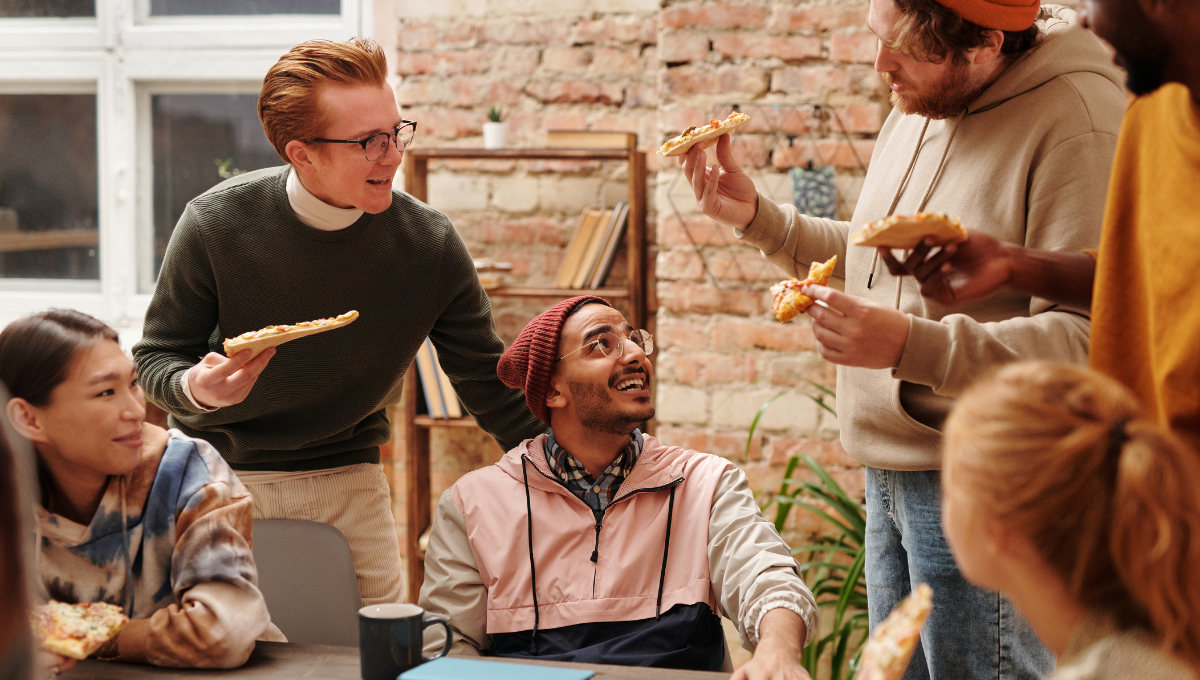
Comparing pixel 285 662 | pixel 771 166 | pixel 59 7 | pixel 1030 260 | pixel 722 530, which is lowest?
pixel 285 662

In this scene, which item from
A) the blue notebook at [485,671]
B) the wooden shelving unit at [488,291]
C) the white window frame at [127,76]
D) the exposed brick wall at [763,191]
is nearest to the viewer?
the blue notebook at [485,671]

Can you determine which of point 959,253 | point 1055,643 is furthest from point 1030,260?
point 1055,643

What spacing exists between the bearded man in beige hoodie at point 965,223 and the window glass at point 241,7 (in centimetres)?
260

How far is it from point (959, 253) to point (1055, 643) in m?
0.56

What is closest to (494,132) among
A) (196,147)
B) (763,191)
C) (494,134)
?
(494,134)

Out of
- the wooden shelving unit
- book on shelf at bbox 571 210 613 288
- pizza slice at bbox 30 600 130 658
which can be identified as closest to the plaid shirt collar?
pizza slice at bbox 30 600 130 658

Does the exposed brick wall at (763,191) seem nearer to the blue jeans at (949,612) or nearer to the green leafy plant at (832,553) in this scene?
the green leafy plant at (832,553)

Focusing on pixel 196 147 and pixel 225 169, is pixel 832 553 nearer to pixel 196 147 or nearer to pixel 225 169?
pixel 225 169

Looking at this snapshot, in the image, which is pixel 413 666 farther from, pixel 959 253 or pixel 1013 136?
pixel 1013 136

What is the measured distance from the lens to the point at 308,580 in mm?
1866

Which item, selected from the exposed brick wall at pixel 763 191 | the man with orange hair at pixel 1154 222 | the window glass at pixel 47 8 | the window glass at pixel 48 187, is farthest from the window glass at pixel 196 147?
the man with orange hair at pixel 1154 222

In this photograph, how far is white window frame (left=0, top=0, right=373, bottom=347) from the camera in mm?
3551

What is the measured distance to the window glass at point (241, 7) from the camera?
11.8 ft

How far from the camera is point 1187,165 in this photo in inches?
40.3
